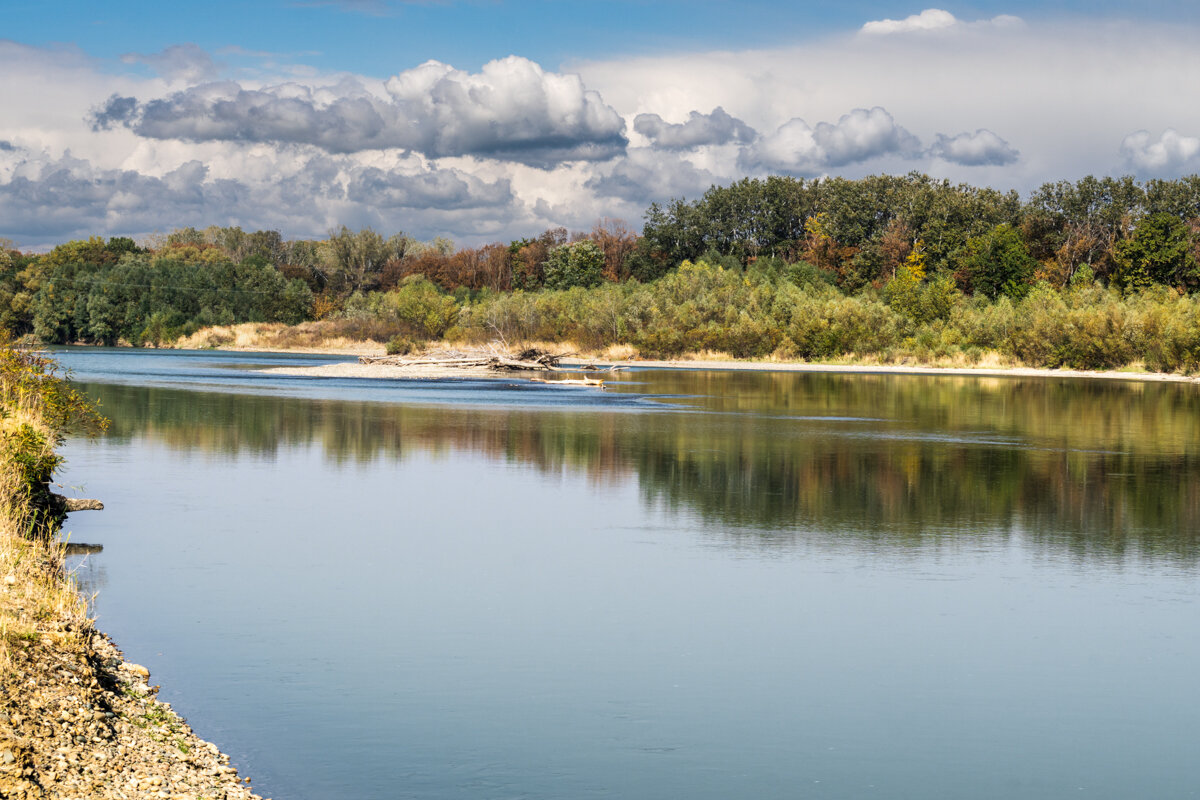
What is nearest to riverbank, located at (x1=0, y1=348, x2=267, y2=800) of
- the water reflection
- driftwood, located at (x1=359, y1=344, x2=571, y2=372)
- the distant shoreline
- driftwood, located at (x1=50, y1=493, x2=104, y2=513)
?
driftwood, located at (x1=50, y1=493, x2=104, y2=513)

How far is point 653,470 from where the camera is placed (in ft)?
75.3

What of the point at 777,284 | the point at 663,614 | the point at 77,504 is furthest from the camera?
the point at 777,284

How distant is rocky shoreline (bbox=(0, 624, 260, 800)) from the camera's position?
6.50 meters

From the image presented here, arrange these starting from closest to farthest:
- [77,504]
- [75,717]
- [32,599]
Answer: [75,717], [32,599], [77,504]

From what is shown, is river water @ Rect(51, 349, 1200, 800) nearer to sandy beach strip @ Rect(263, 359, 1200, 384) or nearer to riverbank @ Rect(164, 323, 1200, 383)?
sandy beach strip @ Rect(263, 359, 1200, 384)

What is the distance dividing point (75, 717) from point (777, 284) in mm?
93317

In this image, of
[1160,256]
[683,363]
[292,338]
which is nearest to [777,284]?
[683,363]

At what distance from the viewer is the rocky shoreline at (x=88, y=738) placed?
6500mm

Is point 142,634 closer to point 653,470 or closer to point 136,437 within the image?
point 653,470

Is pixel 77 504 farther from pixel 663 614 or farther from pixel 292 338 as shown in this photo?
pixel 292 338

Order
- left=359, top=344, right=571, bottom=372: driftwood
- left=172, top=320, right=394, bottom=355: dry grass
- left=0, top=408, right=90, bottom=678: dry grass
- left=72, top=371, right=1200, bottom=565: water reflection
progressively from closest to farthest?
left=0, top=408, right=90, bottom=678: dry grass → left=72, top=371, right=1200, bottom=565: water reflection → left=359, top=344, right=571, bottom=372: driftwood → left=172, top=320, right=394, bottom=355: dry grass

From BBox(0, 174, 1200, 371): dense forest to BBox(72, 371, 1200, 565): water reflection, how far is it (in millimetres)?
30722

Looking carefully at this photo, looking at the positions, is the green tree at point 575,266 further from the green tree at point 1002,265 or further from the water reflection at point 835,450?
the water reflection at point 835,450

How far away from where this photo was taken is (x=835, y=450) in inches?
1044
